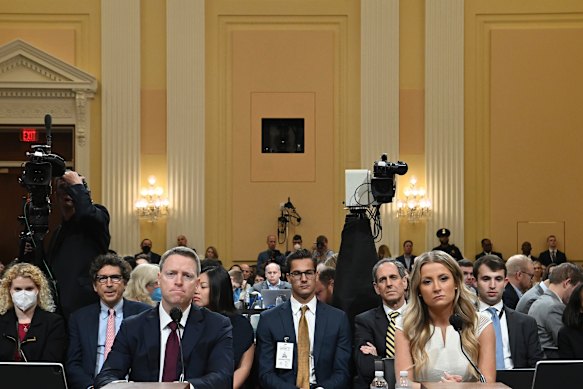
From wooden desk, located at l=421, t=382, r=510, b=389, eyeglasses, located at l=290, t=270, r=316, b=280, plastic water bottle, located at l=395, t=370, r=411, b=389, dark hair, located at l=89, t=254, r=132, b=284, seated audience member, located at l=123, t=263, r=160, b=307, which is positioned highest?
dark hair, located at l=89, t=254, r=132, b=284

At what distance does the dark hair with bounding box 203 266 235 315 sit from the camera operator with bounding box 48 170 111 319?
0.74 m

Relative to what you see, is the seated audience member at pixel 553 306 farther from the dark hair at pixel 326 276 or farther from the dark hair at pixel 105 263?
the dark hair at pixel 105 263

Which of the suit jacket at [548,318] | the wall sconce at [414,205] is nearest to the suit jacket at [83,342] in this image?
the suit jacket at [548,318]

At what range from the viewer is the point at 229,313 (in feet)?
21.4

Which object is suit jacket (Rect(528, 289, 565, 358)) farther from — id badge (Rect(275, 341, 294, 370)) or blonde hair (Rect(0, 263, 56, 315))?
blonde hair (Rect(0, 263, 56, 315))

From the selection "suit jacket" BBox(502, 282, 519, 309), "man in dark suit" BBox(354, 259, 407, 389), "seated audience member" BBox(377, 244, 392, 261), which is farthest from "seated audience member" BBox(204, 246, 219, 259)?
"man in dark suit" BBox(354, 259, 407, 389)

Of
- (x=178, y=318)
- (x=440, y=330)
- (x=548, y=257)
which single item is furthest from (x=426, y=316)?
(x=548, y=257)

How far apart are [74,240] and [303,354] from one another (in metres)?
1.68

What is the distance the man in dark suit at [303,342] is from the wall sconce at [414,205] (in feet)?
37.7

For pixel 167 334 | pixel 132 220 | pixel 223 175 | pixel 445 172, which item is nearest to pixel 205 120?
pixel 223 175

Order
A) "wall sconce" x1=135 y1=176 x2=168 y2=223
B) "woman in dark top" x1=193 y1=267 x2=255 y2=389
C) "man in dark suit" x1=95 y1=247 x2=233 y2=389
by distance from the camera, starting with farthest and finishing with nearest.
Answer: "wall sconce" x1=135 y1=176 x2=168 y2=223 < "woman in dark top" x1=193 y1=267 x2=255 y2=389 < "man in dark suit" x1=95 y1=247 x2=233 y2=389

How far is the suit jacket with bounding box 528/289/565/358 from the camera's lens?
7.27 m

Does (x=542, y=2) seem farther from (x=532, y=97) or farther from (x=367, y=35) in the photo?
(x=367, y=35)

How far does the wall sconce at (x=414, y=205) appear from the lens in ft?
58.9
